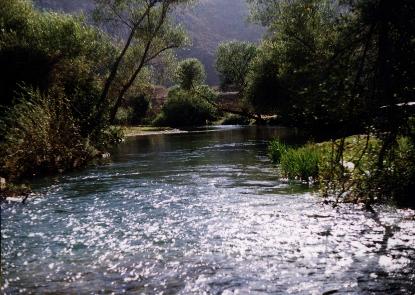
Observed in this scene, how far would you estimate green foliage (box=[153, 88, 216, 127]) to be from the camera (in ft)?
282

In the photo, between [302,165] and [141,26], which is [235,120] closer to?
[141,26]

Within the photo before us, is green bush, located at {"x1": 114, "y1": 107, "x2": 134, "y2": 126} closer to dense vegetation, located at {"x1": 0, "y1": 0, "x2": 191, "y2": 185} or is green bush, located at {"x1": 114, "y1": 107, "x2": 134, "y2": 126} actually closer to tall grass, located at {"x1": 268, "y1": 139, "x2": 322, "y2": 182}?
dense vegetation, located at {"x1": 0, "y1": 0, "x2": 191, "y2": 185}

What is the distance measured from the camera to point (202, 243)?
1139cm

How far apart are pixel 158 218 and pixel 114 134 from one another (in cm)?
3095

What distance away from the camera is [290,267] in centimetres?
947

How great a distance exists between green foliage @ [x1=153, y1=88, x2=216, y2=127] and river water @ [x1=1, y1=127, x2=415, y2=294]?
6674 cm

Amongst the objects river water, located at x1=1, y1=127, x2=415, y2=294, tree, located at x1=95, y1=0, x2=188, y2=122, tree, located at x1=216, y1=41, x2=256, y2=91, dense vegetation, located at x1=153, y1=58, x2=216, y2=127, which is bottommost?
river water, located at x1=1, y1=127, x2=415, y2=294

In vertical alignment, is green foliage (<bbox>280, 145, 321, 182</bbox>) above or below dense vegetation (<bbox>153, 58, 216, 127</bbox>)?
below

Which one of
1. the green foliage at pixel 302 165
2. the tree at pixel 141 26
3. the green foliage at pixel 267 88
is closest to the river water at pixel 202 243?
the green foliage at pixel 302 165

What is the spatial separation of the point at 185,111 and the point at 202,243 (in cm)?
7502

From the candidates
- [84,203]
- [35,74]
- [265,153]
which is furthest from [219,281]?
[35,74]

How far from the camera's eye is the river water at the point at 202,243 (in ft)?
28.7

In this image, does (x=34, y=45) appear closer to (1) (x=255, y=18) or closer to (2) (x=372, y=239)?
→ (2) (x=372, y=239)

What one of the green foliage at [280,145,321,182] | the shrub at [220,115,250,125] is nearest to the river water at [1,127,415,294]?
the green foliage at [280,145,321,182]
